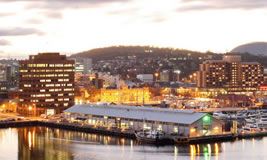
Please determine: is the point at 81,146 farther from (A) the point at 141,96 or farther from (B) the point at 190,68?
(B) the point at 190,68

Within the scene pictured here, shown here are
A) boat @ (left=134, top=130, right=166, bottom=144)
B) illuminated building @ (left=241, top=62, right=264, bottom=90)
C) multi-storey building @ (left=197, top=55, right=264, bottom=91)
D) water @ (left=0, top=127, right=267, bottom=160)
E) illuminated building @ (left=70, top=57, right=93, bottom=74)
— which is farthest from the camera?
illuminated building @ (left=70, top=57, right=93, bottom=74)

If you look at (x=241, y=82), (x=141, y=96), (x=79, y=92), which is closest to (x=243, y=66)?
(x=241, y=82)

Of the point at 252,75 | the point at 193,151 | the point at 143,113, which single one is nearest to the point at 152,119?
the point at 143,113

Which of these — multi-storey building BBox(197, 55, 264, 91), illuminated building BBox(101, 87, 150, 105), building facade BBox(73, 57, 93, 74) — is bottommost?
illuminated building BBox(101, 87, 150, 105)

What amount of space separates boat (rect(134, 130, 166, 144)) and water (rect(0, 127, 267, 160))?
85 centimetres

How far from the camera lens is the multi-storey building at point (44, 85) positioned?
236ft

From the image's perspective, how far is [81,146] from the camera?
4588cm

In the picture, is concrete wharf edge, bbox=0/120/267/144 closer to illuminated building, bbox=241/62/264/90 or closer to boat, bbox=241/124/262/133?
boat, bbox=241/124/262/133

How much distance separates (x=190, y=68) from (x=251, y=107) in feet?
324

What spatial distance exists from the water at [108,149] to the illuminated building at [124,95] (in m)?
40.5

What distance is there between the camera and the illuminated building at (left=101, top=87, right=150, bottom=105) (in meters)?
92.6

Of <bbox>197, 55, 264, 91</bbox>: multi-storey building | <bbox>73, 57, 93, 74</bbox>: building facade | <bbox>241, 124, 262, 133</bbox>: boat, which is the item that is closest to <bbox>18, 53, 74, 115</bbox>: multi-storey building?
<bbox>241, 124, 262, 133</bbox>: boat

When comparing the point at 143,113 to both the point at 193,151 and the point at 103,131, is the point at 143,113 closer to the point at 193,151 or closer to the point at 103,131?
the point at 103,131

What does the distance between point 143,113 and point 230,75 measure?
68086mm
